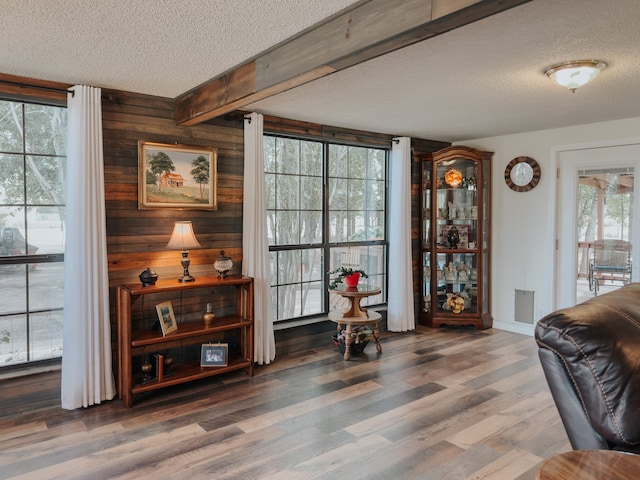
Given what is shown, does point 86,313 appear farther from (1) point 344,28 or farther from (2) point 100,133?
(1) point 344,28

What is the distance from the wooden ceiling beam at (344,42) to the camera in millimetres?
1746

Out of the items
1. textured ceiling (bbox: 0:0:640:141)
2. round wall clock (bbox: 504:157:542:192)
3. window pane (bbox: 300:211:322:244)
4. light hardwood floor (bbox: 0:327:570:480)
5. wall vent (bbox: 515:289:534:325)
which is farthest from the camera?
wall vent (bbox: 515:289:534:325)

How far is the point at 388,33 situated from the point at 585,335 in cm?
141

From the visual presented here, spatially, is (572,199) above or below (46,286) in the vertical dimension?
above

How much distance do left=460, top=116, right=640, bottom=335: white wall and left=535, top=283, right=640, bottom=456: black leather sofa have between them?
3.60m

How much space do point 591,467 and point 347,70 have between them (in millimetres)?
2539

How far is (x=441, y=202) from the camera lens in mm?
5777

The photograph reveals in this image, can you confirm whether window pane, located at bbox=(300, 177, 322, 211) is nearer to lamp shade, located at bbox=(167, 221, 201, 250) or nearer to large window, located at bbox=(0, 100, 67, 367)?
lamp shade, located at bbox=(167, 221, 201, 250)

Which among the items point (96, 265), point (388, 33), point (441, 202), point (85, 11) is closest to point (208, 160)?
point (96, 265)

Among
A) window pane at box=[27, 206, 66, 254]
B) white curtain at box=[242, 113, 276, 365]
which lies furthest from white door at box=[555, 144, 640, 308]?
window pane at box=[27, 206, 66, 254]

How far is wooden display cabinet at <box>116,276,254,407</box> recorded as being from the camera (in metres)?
3.39

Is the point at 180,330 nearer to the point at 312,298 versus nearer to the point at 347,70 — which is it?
the point at 312,298

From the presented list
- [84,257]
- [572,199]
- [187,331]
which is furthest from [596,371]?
[572,199]

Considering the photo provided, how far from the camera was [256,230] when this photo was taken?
4188mm
